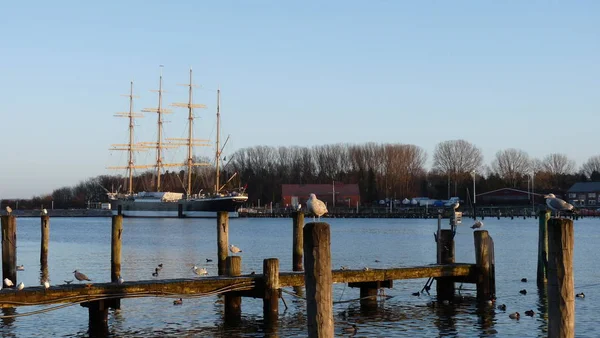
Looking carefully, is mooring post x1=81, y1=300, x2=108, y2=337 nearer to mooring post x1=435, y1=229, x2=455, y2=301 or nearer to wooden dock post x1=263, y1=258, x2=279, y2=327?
wooden dock post x1=263, y1=258, x2=279, y2=327

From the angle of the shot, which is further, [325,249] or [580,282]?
[580,282]

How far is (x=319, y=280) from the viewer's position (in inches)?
520

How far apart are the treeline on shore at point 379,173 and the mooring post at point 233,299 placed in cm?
14067

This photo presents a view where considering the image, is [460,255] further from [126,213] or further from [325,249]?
[126,213]

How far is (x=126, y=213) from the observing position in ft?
534

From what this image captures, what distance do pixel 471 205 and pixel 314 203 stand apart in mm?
137534

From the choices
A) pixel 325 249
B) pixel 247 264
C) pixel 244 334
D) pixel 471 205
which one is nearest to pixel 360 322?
pixel 244 334

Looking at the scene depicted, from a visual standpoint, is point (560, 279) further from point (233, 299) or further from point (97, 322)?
point (97, 322)

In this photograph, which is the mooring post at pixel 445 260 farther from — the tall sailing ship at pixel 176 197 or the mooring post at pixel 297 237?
the tall sailing ship at pixel 176 197

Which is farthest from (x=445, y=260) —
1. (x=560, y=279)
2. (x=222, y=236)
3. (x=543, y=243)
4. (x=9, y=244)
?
(x=9, y=244)

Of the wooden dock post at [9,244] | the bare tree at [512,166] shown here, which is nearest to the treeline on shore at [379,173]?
the bare tree at [512,166]

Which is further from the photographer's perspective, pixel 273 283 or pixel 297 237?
pixel 297 237

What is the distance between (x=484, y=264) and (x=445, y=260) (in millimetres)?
1505

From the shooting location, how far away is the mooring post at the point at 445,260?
2602cm
